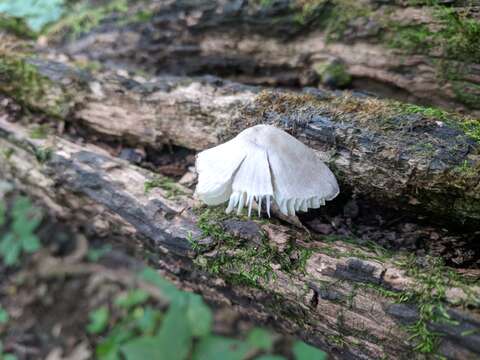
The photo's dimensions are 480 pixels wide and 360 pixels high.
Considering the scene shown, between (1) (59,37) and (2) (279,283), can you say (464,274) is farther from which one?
(1) (59,37)

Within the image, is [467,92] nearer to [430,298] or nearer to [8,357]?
[430,298]

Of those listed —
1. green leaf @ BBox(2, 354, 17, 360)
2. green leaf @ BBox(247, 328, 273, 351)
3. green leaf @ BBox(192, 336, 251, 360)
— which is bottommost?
green leaf @ BBox(2, 354, 17, 360)

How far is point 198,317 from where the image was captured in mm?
3883

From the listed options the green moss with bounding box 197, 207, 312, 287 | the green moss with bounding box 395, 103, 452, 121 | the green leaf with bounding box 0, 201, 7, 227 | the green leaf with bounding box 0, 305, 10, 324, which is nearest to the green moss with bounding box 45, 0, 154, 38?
the green leaf with bounding box 0, 201, 7, 227

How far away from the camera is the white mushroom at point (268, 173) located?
2141 mm

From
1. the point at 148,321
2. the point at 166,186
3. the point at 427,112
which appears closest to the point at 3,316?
the point at 148,321

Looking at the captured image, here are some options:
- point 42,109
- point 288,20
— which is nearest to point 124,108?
point 42,109

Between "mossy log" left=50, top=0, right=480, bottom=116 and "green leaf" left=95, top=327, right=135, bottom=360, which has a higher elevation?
"mossy log" left=50, top=0, right=480, bottom=116

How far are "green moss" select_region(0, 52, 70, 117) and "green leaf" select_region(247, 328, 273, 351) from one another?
2.80 meters

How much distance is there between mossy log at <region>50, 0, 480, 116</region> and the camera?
3006 millimetres

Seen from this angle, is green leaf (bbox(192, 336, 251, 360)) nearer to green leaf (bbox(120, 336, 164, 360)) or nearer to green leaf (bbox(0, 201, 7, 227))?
green leaf (bbox(120, 336, 164, 360))

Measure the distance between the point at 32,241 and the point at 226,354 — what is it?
2.61 metres

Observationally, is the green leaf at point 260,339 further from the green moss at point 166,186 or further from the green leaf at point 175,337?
the green moss at point 166,186

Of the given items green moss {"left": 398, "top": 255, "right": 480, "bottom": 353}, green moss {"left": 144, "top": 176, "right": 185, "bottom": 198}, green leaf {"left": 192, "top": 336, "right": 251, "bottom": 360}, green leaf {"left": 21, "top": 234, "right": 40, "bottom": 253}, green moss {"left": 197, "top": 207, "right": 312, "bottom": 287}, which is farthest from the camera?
green leaf {"left": 21, "top": 234, "right": 40, "bottom": 253}
